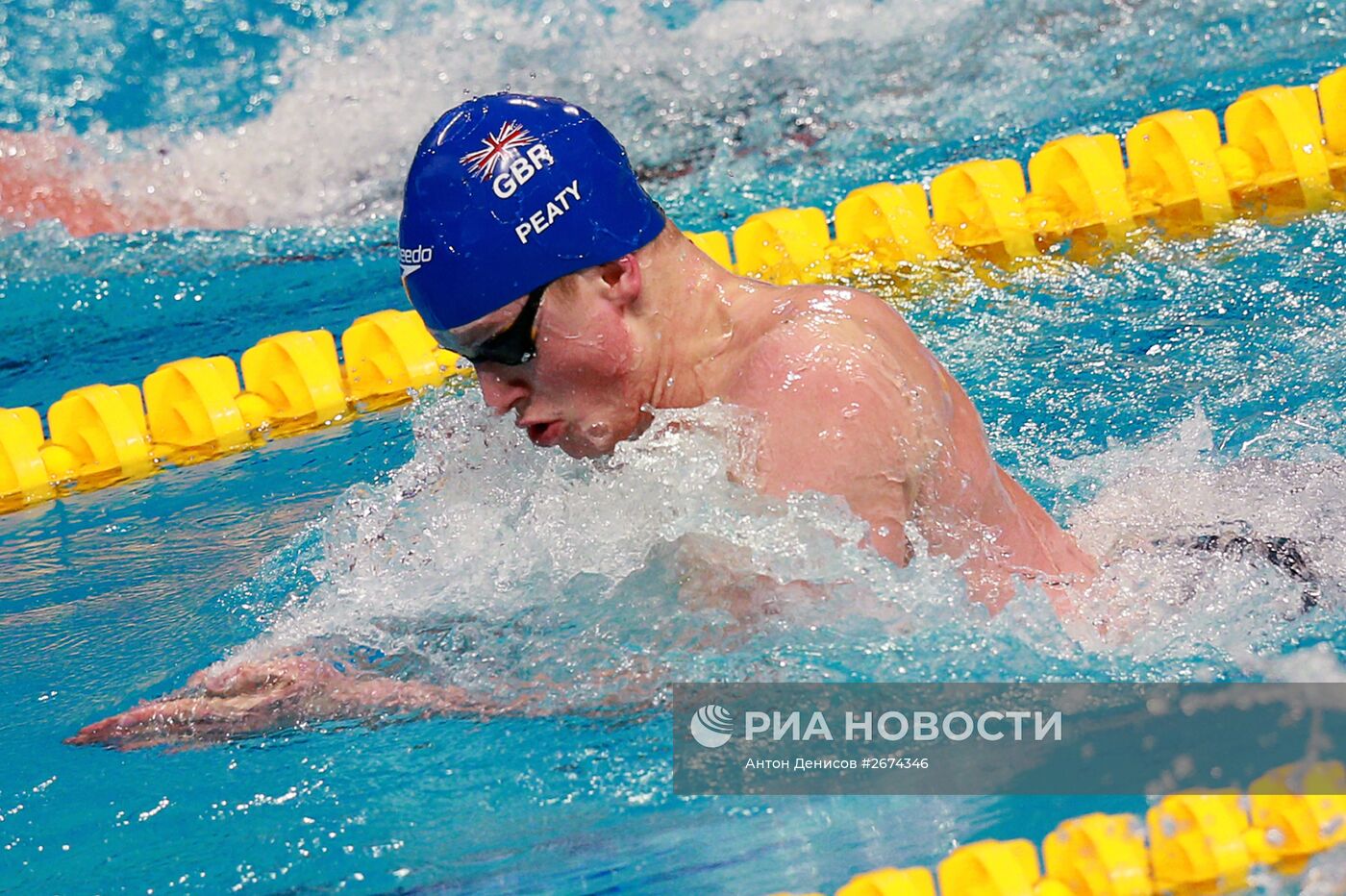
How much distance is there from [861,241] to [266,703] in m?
3.07

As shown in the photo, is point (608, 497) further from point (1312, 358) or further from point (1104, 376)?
point (1312, 358)

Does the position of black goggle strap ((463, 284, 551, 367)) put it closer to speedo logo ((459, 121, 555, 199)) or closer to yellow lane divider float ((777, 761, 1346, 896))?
speedo logo ((459, 121, 555, 199))

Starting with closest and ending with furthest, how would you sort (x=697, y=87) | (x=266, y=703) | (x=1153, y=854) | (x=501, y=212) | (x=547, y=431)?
(x=1153, y=854), (x=501, y=212), (x=547, y=431), (x=266, y=703), (x=697, y=87)

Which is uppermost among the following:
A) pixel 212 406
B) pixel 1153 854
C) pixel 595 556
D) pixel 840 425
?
pixel 212 406

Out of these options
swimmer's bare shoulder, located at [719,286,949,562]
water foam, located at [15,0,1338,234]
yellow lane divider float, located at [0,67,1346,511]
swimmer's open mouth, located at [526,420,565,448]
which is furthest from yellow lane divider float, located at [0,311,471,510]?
swimmer's bare shoulder, located at [719,286,949,562]

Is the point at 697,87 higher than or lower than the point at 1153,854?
higher

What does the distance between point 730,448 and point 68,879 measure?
4.05 feet

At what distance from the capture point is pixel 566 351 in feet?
6.99

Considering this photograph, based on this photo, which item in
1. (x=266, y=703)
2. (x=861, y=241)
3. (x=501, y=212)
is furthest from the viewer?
(x=861, y=241)

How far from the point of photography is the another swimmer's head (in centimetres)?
210

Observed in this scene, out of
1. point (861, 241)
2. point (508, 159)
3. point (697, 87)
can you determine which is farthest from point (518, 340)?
point (697, 87)

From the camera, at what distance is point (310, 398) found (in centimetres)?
443

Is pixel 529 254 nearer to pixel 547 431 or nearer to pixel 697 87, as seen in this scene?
pixel 547 431

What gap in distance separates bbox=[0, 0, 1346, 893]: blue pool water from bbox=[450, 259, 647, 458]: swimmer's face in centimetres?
13
